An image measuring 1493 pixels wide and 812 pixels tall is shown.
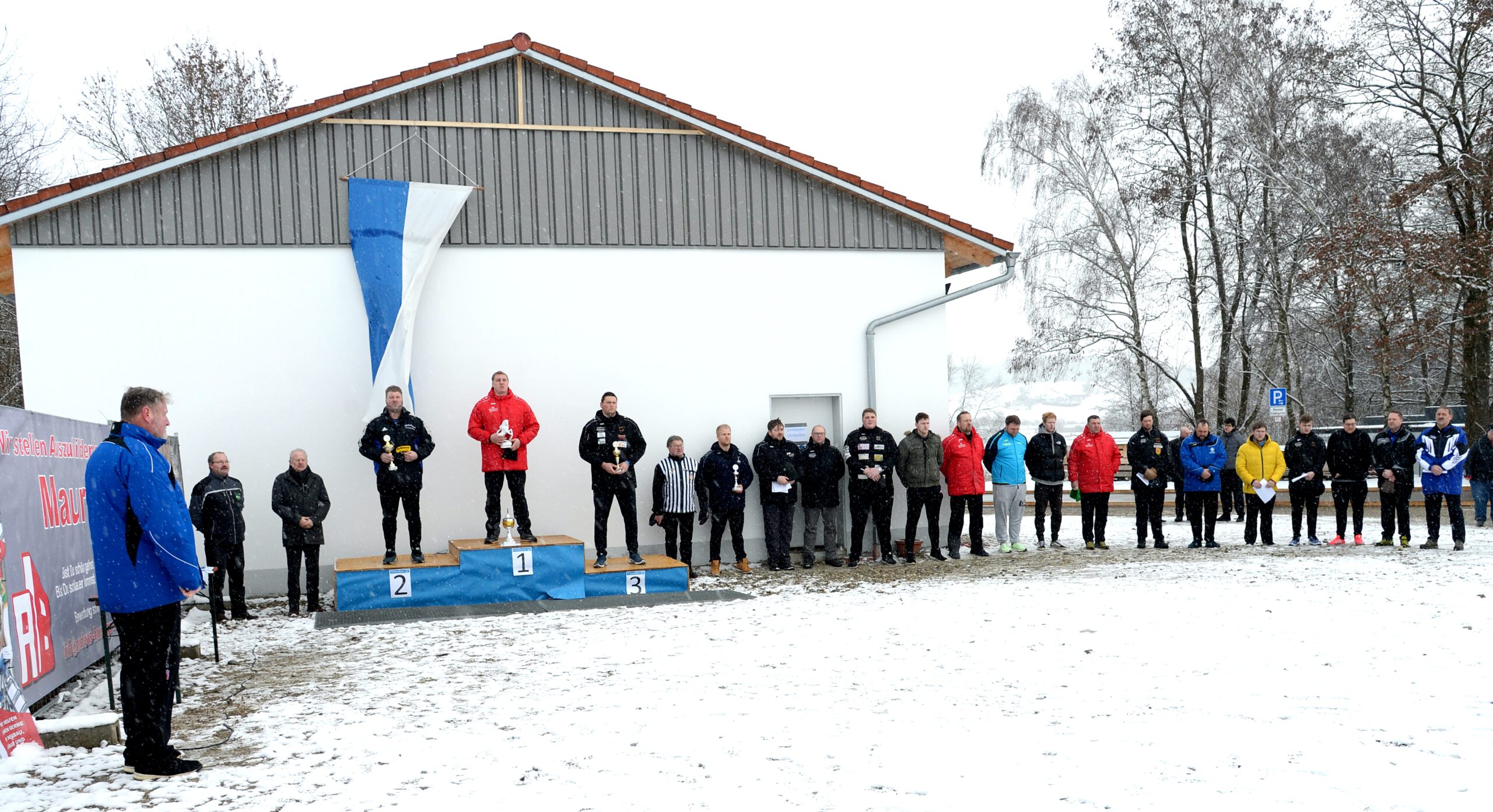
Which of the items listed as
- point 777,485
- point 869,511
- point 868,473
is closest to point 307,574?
point 777,485

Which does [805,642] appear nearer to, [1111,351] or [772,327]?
[772,327]

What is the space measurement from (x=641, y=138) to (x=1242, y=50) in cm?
1863

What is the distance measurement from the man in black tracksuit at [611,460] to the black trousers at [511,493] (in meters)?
0.68

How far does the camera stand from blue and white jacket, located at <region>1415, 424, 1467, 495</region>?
37.7ft

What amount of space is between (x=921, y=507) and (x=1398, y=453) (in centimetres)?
534

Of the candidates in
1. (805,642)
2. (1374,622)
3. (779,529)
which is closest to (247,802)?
(805,642)

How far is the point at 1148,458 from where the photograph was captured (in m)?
13.2

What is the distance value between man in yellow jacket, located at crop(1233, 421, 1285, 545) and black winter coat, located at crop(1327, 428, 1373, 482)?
23.3 inches

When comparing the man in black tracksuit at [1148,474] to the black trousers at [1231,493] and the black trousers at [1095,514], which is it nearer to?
the black trousers at [1095,514]

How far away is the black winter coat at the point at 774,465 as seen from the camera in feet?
38.1

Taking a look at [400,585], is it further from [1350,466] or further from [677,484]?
[1350,466]

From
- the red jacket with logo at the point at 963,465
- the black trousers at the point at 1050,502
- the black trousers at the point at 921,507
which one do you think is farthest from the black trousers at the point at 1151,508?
the black trousers at the point at 921,507

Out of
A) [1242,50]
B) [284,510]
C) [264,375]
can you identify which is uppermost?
[1242,50]

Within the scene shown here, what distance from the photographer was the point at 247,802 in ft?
13.8
